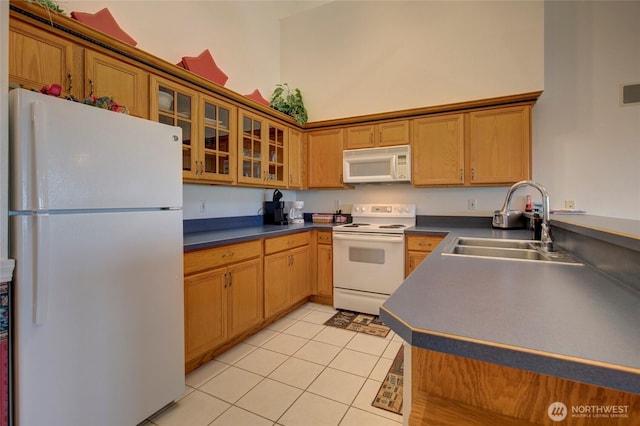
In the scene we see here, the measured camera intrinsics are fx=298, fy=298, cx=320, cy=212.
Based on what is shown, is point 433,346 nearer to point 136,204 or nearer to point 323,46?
point 136,204

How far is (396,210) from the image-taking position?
3.39 metres

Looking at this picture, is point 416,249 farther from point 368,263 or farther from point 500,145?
point 500,145

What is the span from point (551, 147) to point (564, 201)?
1.73 ft

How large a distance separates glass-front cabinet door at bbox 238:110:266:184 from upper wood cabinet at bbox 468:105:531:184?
2.08 metres

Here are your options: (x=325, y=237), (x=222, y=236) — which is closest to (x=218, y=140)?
(x=222, y=236)

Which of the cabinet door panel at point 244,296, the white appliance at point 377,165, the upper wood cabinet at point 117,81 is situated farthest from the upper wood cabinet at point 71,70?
the white appliance at point 377,165

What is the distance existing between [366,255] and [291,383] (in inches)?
56.7

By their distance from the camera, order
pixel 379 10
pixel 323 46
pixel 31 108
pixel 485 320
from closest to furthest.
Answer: pixel 485 320 → pixel 31 108 → pixel 379 10 → pixel 323 46

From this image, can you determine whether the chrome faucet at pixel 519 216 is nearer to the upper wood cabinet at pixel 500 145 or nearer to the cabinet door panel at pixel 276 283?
the upper wood cabinet at pixel 500 145

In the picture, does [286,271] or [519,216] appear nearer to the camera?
[519,216]

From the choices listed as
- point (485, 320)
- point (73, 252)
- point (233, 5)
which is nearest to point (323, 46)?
point (233, 5)

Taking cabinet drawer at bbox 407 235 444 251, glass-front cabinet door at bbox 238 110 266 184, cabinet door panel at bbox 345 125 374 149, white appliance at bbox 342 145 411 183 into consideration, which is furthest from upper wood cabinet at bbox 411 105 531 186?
glass-front cabinet door at bbox 238 110 266 184

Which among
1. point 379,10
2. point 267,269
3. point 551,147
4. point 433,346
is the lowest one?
point 267,269

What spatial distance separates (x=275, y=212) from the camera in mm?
3416
